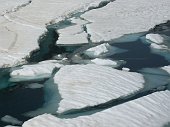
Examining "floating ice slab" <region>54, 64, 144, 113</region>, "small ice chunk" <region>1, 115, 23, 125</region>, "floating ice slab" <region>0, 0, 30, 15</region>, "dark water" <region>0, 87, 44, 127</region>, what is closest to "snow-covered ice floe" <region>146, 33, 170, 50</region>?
"floating ice slab" <region>54, 64, 144, 113</region>

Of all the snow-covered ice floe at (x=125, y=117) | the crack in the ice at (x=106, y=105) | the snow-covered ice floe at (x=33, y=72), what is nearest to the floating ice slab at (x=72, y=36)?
the snow-covered ice floe at (x=33, y=72)

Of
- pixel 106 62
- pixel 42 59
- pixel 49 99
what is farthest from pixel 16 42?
pixel 49 99

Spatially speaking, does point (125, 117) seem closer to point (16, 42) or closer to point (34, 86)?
point (34, 86)

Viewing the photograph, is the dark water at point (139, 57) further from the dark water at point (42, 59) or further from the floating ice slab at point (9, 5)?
the floating ice slab at point (9, 5)

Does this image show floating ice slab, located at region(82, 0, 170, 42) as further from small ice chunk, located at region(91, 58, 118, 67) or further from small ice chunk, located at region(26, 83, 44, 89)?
small ice chunk, located at region(26, 83, 44, 89)

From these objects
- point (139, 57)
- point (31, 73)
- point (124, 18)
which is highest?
point (31, 73)
